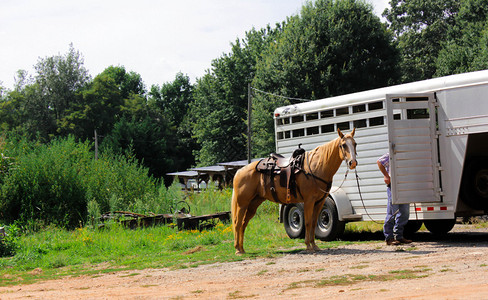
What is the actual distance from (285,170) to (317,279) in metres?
4.12

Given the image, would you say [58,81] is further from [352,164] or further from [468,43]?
[352,164]

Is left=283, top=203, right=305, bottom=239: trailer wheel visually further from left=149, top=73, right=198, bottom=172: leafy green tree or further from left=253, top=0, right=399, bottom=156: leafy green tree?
left=149, top=73, right=198, bottom=172: leafy green tree

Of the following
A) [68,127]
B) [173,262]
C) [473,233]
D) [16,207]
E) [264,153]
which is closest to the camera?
[173,262]

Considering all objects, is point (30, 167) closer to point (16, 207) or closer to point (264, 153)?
point (16, 207)

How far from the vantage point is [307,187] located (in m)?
11.5

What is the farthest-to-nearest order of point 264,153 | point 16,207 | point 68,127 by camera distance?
point 68,127
point 264,153
point 16,207

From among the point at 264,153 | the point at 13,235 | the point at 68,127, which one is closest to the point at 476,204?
the point at 13,235

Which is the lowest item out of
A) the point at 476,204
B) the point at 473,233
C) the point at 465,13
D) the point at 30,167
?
the point at 473,233

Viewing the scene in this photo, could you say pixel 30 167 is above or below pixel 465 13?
below

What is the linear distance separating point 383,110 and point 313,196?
263 centimetres

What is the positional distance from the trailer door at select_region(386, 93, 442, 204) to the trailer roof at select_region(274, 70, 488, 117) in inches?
11.9

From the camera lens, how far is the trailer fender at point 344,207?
12906mm

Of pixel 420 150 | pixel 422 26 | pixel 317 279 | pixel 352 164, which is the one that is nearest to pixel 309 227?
pixel 352 164

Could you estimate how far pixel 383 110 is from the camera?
12336 millimetres
